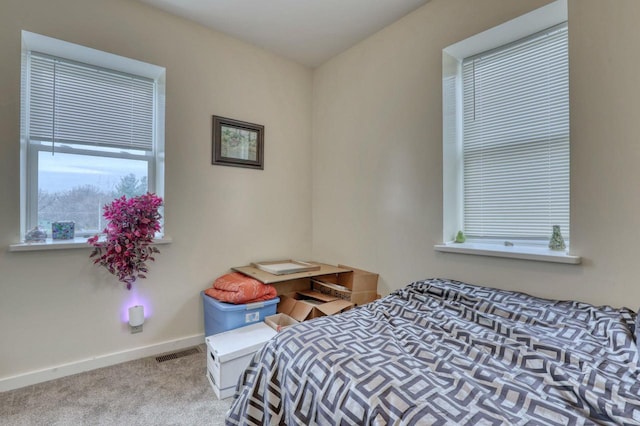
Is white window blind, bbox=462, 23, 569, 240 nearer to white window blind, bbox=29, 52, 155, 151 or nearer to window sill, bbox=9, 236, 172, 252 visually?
white window blind, bbox=29, 52, 155, 151

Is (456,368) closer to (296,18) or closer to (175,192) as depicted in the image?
(175,192)

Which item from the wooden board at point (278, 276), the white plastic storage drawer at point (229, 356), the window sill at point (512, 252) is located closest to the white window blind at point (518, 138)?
the window sill at point (512, 252)

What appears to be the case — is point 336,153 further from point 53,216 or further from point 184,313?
point 53,216

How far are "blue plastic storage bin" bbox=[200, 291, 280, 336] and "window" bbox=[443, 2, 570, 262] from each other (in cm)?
148

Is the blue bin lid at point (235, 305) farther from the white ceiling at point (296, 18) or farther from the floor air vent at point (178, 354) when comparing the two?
the white ceiling at point (296, 18)

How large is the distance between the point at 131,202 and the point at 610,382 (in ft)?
8.54

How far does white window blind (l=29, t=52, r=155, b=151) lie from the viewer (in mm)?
2109

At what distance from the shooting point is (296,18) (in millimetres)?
2467

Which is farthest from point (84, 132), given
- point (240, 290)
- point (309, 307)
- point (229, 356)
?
point (309, 307)

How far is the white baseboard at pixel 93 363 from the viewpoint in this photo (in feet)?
6.27

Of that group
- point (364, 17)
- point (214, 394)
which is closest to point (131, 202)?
point (214, 394)

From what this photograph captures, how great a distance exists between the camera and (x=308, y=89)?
131 inches

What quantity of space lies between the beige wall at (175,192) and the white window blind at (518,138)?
1.68 meters

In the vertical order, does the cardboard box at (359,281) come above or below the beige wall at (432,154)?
below
